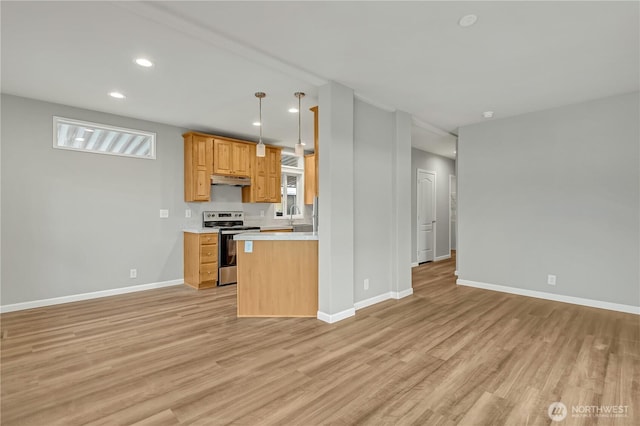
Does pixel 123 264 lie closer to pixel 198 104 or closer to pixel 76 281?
pixel 76 281

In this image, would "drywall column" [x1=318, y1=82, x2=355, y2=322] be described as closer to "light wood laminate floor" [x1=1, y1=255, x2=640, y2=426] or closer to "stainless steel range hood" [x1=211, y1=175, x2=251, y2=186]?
"light wood laminate floor" [x1=1, y1=255, x2=640, y2=426]

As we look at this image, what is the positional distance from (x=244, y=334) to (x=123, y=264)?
2778mm

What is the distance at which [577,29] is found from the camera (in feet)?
8.25

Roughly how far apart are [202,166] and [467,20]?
4371mm

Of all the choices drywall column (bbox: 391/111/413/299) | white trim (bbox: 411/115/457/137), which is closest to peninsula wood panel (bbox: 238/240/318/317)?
drywall column (bbox: 391/111/413/299)

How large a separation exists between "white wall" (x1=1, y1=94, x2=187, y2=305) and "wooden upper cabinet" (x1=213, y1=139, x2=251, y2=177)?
62cm

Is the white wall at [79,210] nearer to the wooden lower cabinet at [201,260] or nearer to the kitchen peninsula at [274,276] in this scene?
the wooden lower cabinet at [201,260]

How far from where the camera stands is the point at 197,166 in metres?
5.32

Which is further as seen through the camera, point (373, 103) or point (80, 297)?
point (80, 297)

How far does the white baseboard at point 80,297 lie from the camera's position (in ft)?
13.0

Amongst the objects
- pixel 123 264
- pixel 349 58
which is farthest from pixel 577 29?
pixel 123 264

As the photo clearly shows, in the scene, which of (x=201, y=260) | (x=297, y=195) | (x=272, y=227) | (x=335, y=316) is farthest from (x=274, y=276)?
(x=297, y=195)

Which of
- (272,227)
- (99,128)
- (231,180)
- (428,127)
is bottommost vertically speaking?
(272,227)

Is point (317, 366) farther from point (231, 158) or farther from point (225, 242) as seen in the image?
point (231, 158)
